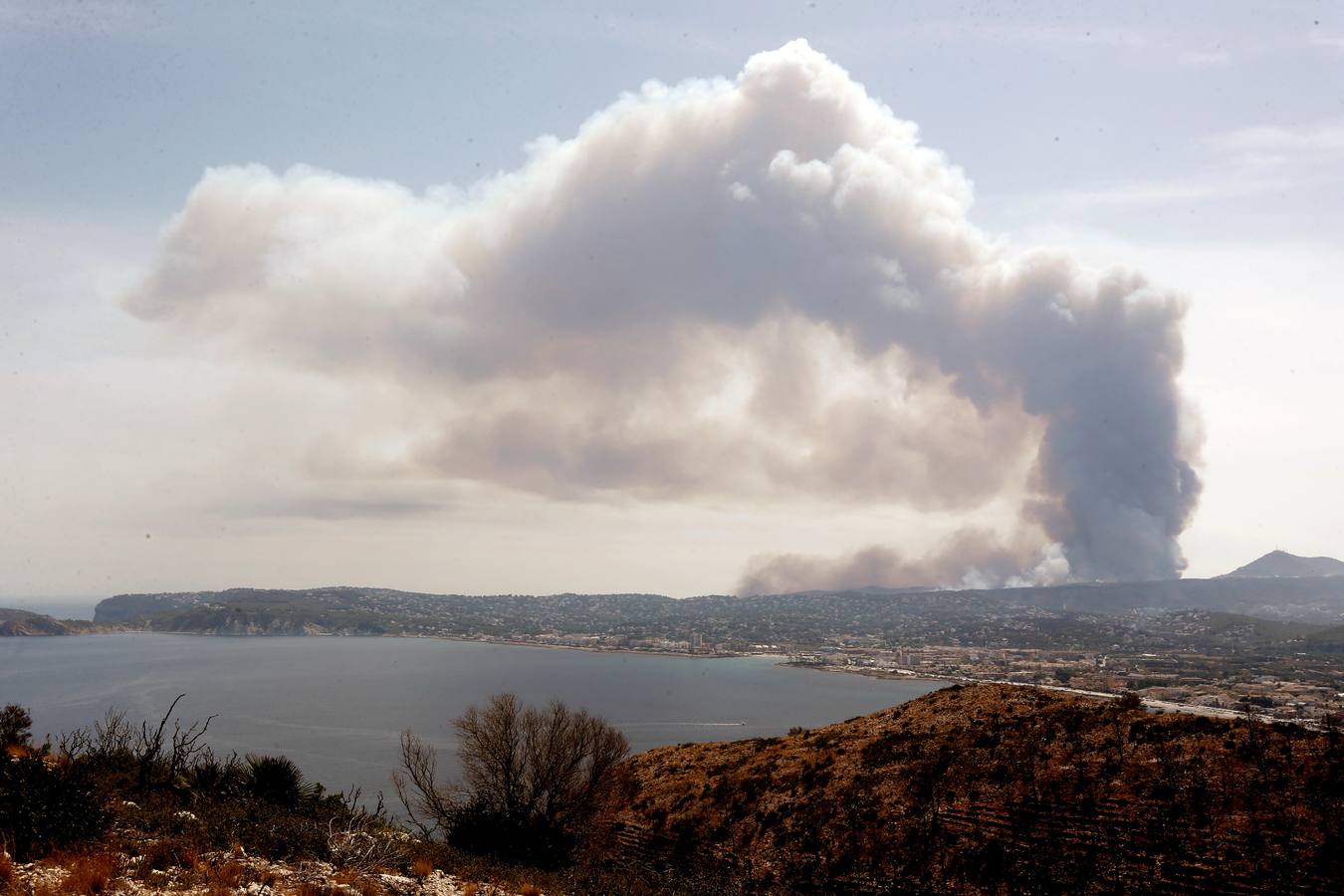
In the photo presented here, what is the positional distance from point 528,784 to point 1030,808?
55.1 feet

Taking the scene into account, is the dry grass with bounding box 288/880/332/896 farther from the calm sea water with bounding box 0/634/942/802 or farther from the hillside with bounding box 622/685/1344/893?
the calm sea water with bounding box 0/634/942/802

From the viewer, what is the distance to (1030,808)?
18906mm

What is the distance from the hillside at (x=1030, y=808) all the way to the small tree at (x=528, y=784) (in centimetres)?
211

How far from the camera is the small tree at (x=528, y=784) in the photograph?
80.1 ft

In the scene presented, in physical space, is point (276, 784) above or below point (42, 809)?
below

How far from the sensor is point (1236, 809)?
54.7 feet

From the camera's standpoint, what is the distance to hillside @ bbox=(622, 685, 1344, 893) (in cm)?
1593

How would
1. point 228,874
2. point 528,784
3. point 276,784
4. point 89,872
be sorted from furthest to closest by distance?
1. point 528,784
2. point 276,784
3. point 228,874
4. point 89,872

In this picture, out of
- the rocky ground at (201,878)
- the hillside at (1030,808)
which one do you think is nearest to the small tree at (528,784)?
the hillside at (1030,808)

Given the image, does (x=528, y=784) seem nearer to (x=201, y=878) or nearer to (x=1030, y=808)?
(x=1030, y=808)

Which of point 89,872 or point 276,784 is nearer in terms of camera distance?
point 89,872

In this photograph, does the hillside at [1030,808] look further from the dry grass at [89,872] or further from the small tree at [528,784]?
the dry grass at [89,872]

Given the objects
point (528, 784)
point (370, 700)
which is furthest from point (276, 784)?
point (370, 700)

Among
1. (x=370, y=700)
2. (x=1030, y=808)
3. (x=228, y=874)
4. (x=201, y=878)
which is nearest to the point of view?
(x=201, y=878)
